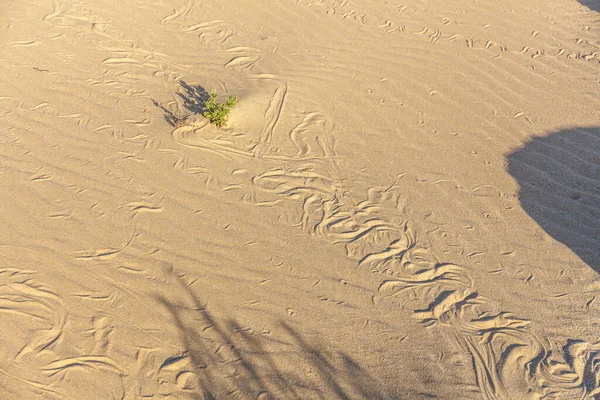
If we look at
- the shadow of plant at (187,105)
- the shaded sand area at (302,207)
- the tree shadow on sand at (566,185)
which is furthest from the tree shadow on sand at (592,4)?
the shadow of plant at (187,105)

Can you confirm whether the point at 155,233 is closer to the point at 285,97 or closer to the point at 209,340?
the point at 209,340

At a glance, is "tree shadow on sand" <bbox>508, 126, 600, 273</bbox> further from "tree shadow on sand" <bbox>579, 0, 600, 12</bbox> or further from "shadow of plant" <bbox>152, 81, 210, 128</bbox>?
"shadow of plant" <bbox>152, 81, 210, 128</bbox>

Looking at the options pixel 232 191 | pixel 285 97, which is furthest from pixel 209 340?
pixel 285 97

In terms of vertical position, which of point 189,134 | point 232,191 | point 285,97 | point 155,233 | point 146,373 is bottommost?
point 146,373

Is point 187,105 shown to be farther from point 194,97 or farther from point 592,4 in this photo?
point 592,4

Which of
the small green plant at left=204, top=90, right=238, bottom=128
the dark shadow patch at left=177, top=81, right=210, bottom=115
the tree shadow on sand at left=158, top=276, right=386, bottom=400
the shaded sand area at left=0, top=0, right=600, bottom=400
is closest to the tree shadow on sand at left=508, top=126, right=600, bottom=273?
the shaded sand area at left=0, top=0, right=600, bottom=400

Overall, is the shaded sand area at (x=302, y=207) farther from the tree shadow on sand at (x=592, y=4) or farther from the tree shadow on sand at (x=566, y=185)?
the tree shadow on sand at (x=592, y=4)
